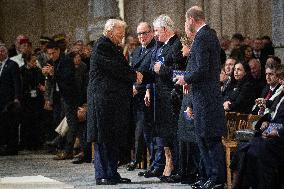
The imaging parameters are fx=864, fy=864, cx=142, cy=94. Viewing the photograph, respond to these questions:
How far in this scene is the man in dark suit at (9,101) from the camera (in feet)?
43.1

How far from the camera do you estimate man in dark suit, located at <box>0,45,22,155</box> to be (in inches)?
517

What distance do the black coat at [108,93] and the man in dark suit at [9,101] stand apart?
4198 millimetres

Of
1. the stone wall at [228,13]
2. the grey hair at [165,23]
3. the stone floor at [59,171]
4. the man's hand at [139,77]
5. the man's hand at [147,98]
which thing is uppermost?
the stone wall at [228,13]

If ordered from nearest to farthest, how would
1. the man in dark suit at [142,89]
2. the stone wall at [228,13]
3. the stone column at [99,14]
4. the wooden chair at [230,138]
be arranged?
the wooden chair at [230,138], the man in dark suit at [142,89], the stone wall at [228,13], the stone column at [99,14]

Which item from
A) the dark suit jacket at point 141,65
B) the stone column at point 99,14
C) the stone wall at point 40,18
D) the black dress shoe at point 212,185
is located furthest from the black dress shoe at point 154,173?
the stone wall at point 40,18

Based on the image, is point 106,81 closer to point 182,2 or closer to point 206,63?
point 206,63

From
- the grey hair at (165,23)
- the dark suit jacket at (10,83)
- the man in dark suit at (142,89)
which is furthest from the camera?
the dark suit jacket at (10,83)

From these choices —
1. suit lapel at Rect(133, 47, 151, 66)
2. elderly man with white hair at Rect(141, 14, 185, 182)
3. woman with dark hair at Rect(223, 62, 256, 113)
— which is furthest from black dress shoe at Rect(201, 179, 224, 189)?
suit lapel at Rect(133, 47, 151, 66)

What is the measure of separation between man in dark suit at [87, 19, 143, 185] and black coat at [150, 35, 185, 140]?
14.1 inches

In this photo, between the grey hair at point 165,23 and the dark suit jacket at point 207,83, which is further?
the grey hair at point 165,23

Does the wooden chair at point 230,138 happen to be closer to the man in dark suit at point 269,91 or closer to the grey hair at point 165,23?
the man in dark suit at point 269,91

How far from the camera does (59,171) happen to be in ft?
35.3

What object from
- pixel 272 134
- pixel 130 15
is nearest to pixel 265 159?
pixel 272 134

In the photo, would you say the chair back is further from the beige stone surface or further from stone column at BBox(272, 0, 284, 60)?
the beige stone surface
